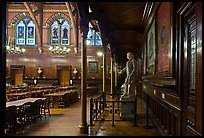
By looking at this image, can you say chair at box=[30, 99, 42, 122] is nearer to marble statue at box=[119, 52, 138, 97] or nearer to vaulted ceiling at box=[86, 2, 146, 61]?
marble statue at box=[119, 52, 138, 97]

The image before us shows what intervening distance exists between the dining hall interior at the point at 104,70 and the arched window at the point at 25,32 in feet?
0.31

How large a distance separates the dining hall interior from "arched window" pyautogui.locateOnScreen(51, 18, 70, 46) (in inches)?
3.8

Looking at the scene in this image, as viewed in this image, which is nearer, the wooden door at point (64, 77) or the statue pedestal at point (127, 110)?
the statue pedestal at point (127, 110)

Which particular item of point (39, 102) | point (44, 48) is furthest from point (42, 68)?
point (39, 102)

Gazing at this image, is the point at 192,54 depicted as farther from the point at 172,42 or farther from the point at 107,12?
the point at 107,12

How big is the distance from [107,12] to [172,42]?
205 inches

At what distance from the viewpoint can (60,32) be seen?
26922 mm

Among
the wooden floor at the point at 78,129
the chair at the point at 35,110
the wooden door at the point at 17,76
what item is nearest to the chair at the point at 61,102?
the chair at the point at 35,110

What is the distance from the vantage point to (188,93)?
321cm

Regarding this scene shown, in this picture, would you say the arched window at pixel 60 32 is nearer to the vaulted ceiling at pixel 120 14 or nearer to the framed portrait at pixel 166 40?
the vaulted ceiling at pixel 120 14

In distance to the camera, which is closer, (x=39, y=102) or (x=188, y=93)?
(x=188, y=93)

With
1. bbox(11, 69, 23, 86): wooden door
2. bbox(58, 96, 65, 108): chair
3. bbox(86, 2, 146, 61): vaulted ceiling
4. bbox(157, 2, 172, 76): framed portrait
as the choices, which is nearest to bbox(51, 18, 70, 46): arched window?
bbox(11, 69, 23, 86): wooden door

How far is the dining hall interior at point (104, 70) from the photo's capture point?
3.21 metres

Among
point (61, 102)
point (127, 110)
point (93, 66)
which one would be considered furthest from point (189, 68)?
point (93, 66)
